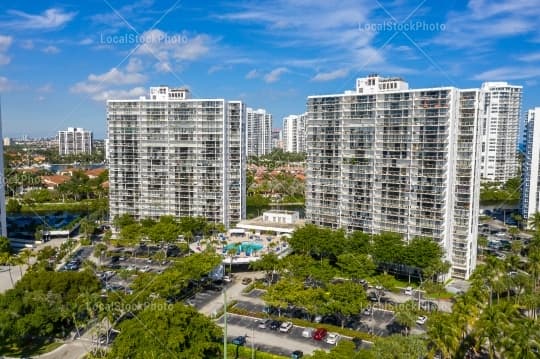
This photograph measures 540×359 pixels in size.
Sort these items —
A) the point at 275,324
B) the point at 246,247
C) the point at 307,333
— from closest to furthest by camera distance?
1. the point at 307,333
2. the point at 275,324
3. the point at 246,247

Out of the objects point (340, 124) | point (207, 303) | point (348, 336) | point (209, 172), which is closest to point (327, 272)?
point (348, 336)

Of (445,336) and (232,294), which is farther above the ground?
(445,336)

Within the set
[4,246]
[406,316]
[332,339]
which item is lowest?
[332,339]

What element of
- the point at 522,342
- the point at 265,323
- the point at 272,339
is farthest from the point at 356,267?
the point at 522,342

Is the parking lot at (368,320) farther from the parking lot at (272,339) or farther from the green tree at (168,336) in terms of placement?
the green tree at (168,336)

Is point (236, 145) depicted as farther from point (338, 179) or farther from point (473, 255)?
point (473, 255)

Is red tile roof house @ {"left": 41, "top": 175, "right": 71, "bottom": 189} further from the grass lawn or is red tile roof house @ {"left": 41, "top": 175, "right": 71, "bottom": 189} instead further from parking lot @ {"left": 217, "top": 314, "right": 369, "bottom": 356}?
parking lot @ {"left": 217, "top": 314, "right": 369, "bottom": 356}

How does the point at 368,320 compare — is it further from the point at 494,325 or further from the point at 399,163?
the point at 399,163

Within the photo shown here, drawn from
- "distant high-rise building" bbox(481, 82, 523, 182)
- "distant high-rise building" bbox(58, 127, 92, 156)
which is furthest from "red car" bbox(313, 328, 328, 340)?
"distant high-rise building" bbox(58, 127, 92, 156)
